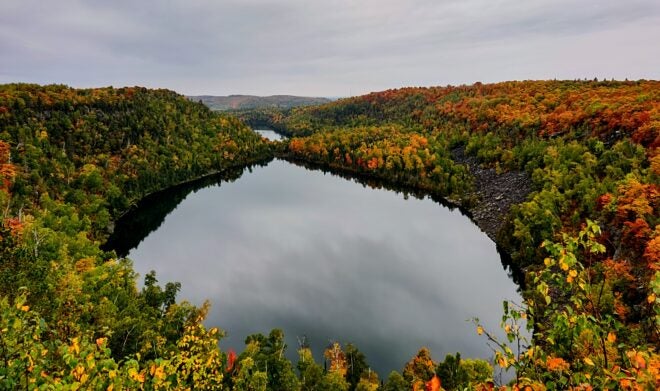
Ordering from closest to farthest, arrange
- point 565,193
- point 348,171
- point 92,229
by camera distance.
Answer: point 565,193, point 92,229, point 348,171

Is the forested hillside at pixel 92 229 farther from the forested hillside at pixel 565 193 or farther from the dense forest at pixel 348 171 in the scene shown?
the forested hillside at pixel 565 193

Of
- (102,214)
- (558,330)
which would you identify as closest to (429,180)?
(102,214)

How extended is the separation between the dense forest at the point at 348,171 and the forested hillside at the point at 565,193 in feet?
0.47

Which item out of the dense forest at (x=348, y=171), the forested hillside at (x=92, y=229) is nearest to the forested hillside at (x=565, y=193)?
the dense forest at (x=348, y=171)

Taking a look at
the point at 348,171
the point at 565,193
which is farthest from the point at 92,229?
the point at 348,171

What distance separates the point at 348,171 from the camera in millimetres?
159875

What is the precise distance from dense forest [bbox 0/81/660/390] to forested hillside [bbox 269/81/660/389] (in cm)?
14

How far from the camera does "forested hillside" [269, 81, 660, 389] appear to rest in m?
6.40

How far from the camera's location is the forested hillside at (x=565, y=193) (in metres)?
6.40

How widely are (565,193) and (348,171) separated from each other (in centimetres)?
9827

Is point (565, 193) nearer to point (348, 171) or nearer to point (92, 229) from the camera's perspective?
point (92, 229)

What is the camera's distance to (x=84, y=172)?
100250 mm

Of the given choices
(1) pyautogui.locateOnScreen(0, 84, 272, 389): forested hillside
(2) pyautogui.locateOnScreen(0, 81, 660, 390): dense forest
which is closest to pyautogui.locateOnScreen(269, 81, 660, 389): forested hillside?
(2) pyautogui.locateOnScreen(0, 81, 660, 390): dense forest

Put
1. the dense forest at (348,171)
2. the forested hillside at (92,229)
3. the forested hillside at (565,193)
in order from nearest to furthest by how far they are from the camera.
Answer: the forested hillside at (565,193), the dense forest at (348,171), the forested hillside at (92,229)
